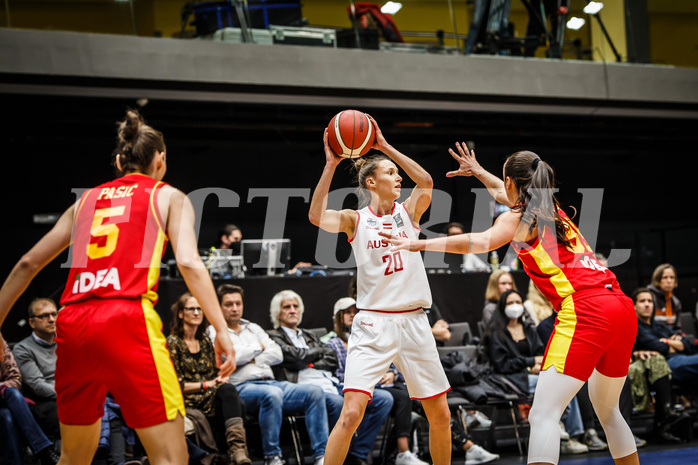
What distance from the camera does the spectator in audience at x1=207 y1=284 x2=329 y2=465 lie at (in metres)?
5.46

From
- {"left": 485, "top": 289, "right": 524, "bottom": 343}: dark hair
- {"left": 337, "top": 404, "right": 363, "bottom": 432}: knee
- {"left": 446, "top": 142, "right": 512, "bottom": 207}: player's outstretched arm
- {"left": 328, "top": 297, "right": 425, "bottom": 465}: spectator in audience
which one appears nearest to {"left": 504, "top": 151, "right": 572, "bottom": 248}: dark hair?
{"left": 446, "top": 142, "right": 512, "bottom": 207}: player's outstretched arm

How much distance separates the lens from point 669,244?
12.7 metres

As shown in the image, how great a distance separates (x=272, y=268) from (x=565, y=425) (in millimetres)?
3479

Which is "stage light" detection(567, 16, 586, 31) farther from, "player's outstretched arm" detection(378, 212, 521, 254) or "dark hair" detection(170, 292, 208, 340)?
"player's outstretched arm" detection(378, 212, 521, 254)

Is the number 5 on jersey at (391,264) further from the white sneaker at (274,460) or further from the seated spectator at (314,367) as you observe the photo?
the white sneaker at (274,460)

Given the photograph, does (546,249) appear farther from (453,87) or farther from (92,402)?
(453,87)

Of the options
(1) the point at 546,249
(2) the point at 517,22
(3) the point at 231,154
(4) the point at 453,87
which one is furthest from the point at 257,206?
(1) the point at 546,249

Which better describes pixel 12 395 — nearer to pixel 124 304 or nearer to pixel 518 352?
pixel 124 304

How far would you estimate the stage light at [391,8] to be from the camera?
9688 mm

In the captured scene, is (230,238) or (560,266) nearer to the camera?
(560,266)

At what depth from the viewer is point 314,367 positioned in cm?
597

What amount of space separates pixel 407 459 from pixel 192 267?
135 inches

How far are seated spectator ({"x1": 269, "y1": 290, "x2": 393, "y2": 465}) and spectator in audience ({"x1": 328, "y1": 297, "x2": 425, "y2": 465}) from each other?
0.34 feet

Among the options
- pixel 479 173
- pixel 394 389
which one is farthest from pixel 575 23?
pixel 479 173
